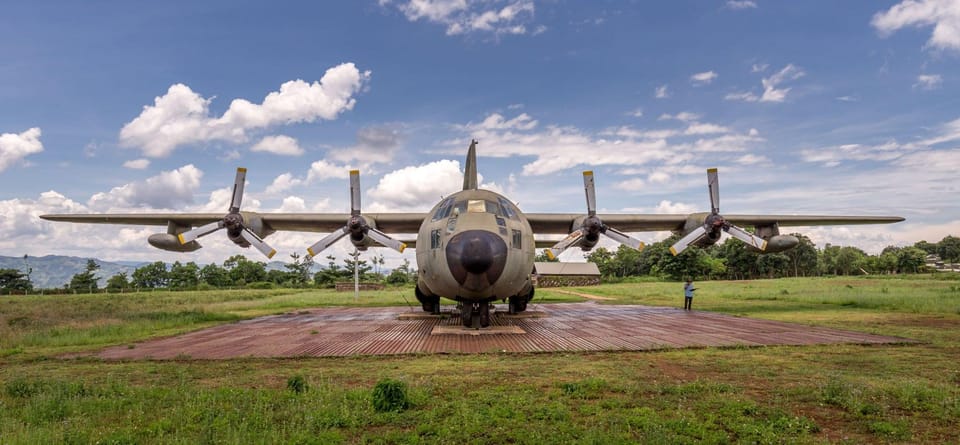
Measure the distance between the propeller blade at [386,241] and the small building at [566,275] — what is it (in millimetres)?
37568

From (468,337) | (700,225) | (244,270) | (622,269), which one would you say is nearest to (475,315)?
(468,337)

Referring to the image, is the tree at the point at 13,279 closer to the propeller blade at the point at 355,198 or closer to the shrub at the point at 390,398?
the propeller blade at the point at 355,198

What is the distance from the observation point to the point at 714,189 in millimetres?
19125

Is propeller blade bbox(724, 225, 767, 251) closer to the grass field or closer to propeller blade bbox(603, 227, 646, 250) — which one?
propeller blade bbox(603, 227, 646, 250)

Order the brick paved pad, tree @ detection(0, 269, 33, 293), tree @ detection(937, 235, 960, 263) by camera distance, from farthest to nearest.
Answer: tree @ detection(937, 235, 960, 263) < tree @ detection(0, 269, 33, 293) < the brick paved pad

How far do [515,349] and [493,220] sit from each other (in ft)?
11.0

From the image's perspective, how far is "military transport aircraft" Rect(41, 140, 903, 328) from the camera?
36.4 ft

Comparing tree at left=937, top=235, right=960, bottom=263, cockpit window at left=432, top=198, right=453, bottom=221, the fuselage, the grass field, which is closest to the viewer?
the grass field

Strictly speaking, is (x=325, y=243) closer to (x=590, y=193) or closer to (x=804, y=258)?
(x=590, y=193)

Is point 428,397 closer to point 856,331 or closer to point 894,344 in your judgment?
point 894,344

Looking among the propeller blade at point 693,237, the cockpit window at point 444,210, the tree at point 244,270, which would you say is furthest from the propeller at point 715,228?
the tree at point 244,270

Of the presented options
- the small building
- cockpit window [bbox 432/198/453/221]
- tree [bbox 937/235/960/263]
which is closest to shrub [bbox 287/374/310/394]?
cockpit window [bbox 432/198/453/221]

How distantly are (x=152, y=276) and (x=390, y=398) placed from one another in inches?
3475

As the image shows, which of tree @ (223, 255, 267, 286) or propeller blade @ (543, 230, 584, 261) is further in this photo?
tree @ (223, 255, 267, 286)
